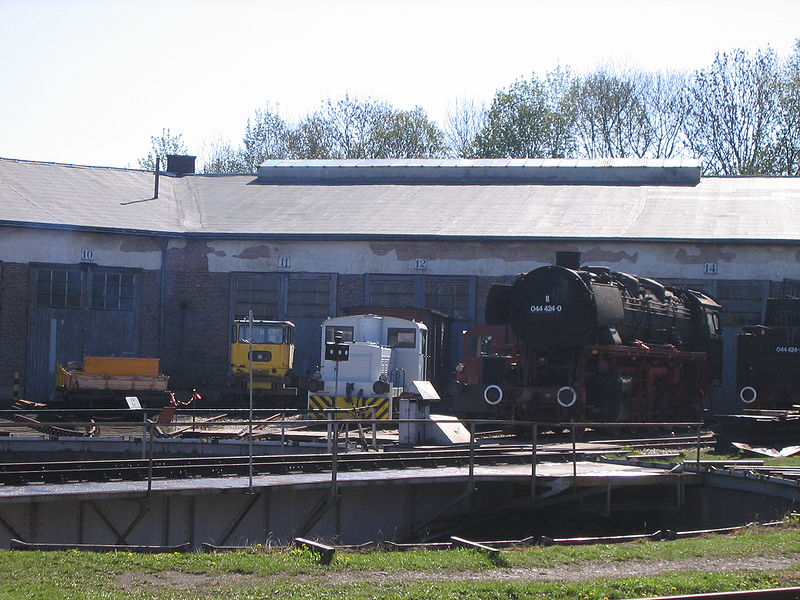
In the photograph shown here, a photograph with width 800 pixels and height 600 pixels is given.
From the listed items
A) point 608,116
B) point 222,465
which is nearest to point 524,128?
point 608,116

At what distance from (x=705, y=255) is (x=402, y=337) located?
1081cm

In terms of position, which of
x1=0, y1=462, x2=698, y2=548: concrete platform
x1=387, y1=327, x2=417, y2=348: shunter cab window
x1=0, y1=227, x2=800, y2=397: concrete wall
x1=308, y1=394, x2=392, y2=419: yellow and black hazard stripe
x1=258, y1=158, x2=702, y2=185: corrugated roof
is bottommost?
x1=0, y1=462, x2=698, y2=548: concrete platform

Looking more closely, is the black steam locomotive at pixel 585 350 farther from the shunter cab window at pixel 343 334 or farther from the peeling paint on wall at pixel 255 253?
the peeling paint on wall at pixel 255 253

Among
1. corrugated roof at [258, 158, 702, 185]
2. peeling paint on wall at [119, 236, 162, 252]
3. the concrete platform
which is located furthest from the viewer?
corrugated roof at [258, 158, 702, 185]

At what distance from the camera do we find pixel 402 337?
1190 inches

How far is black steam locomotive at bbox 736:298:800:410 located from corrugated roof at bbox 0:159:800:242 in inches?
268

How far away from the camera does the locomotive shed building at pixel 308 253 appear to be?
3450 cm

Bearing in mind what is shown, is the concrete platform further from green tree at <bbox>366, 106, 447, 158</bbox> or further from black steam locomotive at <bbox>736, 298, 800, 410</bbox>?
green tree at <bbox>366, 106, 447, 158</bbox>

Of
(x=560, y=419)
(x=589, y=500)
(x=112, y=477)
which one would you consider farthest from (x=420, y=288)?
(x=112, y=477)

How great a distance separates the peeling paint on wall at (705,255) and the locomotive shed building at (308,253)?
0.20 feet

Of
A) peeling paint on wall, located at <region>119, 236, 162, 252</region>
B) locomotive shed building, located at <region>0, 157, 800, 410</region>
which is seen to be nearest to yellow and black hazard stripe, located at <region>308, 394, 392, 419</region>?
locomotive shed building, located at <region>0, 157, 800, 410</region>

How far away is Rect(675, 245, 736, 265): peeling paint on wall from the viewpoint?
3400 centimetres

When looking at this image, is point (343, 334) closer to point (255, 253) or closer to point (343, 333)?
point (343, 333)

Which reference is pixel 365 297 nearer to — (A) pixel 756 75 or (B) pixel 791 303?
(B) pixel 791 303
